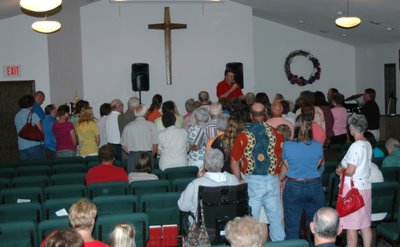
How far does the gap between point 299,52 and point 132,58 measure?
208 inches

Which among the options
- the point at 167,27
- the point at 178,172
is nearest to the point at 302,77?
the point at 167,27

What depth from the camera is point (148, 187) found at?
20.6 feet

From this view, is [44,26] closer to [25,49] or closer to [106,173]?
[25,49]

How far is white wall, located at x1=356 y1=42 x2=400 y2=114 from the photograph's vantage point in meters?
15.6

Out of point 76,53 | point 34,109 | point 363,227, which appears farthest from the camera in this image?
point 76,53

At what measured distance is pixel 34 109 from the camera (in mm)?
10289

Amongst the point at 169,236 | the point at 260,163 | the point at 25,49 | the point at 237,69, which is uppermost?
the point at 25,49

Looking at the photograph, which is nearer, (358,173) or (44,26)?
(358,173)

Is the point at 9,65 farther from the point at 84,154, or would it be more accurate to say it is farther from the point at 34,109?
the point at 84,154

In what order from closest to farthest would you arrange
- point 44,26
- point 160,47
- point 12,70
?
point 44,26
point 12,70
point 160,47

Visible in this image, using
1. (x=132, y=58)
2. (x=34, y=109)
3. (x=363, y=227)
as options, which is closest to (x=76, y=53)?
(x=132, y=58)

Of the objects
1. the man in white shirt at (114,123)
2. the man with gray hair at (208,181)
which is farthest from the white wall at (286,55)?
the man with gray hair at (208,181)

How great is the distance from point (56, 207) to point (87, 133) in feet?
12.2

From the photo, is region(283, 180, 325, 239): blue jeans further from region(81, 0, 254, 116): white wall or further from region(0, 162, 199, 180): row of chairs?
region(81, 0, 254, 116): white wall
